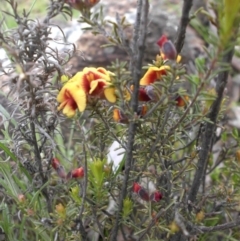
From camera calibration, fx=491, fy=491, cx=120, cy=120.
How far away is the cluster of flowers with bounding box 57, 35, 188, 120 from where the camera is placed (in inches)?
38.3

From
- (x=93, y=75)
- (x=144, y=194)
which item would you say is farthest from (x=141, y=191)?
(x=93, y=75)

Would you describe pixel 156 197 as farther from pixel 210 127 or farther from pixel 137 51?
pixel 137 51

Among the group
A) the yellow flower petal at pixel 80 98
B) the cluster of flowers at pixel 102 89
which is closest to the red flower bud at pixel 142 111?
the cluster of flowers at pixel 102 89

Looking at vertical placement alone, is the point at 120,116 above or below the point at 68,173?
above

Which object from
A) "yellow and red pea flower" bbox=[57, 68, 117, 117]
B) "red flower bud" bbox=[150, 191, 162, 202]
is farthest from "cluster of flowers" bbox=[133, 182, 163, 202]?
"yellow and red pea flower" bbox=[57, 68, 117, 117]

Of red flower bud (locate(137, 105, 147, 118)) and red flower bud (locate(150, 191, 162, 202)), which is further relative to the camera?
red flower bud (locate(150, 191, 162, 202))

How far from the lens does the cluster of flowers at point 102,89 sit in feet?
3.19

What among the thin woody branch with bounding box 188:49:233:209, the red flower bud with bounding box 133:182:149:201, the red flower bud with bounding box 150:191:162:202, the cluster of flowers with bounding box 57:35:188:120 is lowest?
the red flower bud with bounding box 150:191:162:202

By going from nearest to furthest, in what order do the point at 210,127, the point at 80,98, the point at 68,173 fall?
the point at 80,98 < the point at 210,127 < the point at 68,173

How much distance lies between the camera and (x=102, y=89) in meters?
1.00

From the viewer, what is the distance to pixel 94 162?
1154mm

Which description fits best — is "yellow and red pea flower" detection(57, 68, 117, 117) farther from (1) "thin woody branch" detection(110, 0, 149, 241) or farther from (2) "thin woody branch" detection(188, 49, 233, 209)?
(2) "thin woody branch" detection(188, 49, 233, 209)

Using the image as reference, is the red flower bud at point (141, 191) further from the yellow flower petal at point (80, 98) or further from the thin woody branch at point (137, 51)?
the yellow flower petal at point (80, 98)

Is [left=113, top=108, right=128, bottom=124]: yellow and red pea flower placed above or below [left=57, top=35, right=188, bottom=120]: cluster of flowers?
below
